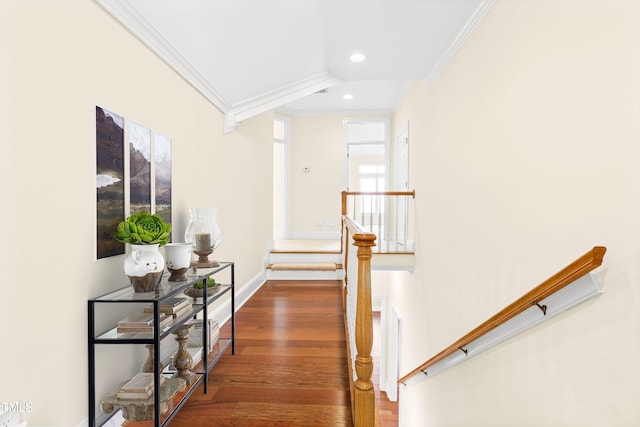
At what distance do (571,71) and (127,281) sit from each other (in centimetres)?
244

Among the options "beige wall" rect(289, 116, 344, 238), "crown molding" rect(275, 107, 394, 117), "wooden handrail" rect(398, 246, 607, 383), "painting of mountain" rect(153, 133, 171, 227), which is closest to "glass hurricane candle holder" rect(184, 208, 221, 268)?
"painting of mountain" rect(153, 133, 171, 227)

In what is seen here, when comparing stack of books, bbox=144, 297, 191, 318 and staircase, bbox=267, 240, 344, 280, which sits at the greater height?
stack of books, bbox=144, 297, 191, 318

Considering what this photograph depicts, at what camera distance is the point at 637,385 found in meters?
1.15

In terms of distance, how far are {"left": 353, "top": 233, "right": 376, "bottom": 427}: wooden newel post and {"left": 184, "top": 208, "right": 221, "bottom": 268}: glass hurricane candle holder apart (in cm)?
125

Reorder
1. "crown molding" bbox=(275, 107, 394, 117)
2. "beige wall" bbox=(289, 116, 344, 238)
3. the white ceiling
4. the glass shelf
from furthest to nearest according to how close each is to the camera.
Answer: "beige wall" bbox=(289, 116, 344, 238), "crown molding" bbox=(275, 107, 394, 117), the white ceiling, the glass shelf

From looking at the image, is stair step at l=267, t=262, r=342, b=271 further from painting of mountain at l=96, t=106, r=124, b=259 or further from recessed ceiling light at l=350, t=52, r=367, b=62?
painting of mountain at l=96, t=106, r=124, b=259

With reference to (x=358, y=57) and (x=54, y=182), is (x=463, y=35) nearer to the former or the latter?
(x=358, y=57)

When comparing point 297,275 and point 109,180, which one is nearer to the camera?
point 109,180

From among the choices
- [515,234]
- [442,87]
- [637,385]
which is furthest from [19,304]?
[442,87]

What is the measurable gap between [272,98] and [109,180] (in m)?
2.16

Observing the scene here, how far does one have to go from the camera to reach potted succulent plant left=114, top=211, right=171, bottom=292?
1590 mm

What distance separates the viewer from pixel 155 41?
199 centimetres

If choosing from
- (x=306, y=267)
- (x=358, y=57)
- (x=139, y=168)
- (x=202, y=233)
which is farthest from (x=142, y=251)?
(x=306, y=267)

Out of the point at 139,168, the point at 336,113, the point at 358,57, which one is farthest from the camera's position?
the point at 336,113
